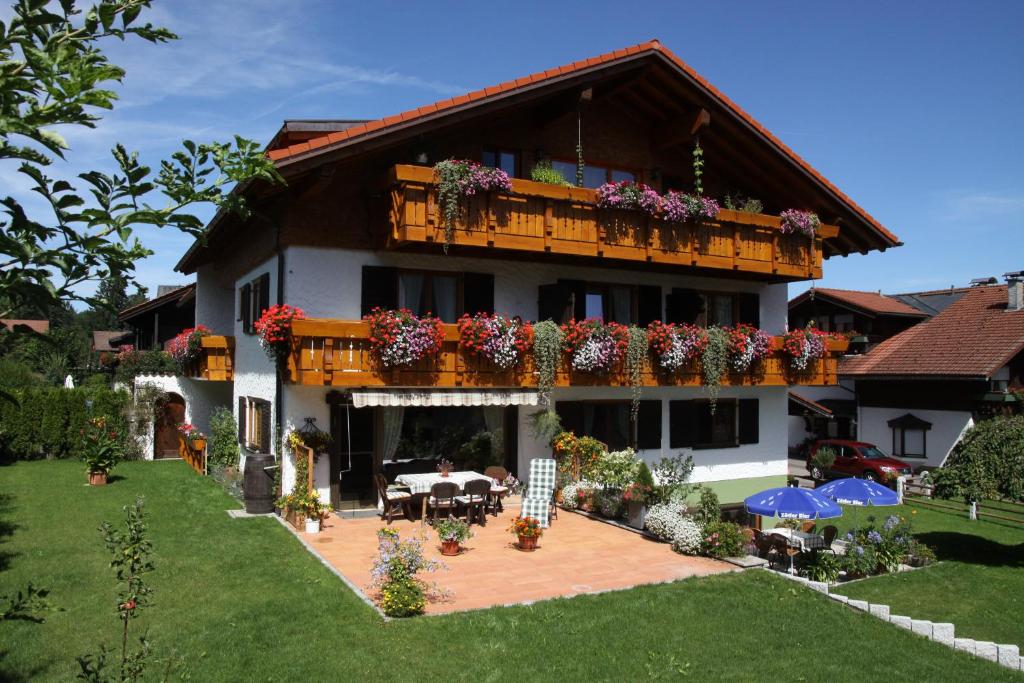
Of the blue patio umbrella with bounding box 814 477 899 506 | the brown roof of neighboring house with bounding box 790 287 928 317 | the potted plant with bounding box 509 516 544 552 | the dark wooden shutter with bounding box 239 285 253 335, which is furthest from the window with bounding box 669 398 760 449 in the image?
the brown roof of neighboring house with bounding box 790 287 928 317

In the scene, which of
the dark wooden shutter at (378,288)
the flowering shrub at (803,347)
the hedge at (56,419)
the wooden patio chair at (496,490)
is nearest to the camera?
the wooden patio chair at (496,490)

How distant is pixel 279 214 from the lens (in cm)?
1582

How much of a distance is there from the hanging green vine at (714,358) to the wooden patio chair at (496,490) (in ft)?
17.6

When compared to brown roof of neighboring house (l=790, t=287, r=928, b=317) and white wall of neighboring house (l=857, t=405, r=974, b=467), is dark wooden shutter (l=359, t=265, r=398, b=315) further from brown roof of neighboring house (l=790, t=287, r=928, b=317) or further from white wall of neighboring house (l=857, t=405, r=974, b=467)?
brown roof of neighboring house (l=790, t=287, r=928, b=317)

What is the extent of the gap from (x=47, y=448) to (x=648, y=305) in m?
18.9

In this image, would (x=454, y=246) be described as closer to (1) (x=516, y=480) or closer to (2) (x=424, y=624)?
(1) (x=516, y=480)

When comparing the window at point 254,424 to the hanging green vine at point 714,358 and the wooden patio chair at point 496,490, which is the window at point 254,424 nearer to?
the wooden patio chair at point 496,490

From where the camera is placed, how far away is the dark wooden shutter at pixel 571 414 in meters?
18.3


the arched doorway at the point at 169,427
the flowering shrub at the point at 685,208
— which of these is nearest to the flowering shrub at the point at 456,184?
the flowering shrub at the point at 685,208

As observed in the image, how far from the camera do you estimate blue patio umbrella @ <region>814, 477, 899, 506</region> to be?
1606 centimetres

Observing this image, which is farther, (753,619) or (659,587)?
(659,587)

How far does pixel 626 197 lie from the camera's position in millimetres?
16672

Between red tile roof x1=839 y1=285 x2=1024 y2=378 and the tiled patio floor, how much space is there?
23.6m

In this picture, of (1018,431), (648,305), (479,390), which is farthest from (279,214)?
(1018,431)
